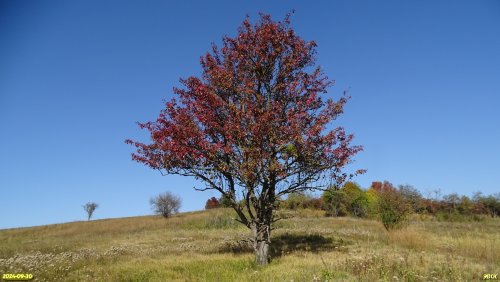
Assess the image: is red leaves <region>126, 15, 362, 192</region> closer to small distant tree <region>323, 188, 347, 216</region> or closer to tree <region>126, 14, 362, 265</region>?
tree <region>126, 14, 362, 265</region>

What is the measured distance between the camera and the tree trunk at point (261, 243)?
46.0 ft

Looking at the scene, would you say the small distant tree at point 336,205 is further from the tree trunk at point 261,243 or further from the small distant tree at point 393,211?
the tree trunk at point 261,243

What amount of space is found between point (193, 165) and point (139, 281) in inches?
184

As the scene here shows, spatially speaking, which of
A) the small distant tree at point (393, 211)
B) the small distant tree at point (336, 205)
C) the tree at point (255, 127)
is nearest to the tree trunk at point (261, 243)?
the tree at point (255, 127)

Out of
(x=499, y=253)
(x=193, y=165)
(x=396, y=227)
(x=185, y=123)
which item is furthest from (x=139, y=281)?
(x=396, y=227)

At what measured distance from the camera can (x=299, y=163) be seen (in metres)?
14.7

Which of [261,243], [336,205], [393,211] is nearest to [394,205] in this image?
[393,211]

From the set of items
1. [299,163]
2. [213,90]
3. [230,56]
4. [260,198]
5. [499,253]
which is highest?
[230,56]

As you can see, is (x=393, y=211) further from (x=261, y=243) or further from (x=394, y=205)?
(x=261, y=243)

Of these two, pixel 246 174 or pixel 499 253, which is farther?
pixel 499 253

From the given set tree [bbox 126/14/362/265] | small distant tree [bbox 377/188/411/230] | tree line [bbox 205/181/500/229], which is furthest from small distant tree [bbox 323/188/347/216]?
tree [bbox 126/14/362/265]

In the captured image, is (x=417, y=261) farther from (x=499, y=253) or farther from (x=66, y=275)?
(x=66, y=275)

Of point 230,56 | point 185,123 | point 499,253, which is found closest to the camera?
point 185,123

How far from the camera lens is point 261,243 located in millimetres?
14141
